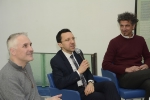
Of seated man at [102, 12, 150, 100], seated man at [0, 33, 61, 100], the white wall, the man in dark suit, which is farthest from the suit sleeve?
the white wall

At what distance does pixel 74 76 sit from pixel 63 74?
17cm

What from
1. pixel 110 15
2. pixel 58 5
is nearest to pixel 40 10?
pixel 58 5

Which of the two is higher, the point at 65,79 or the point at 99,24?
the point at 99,24

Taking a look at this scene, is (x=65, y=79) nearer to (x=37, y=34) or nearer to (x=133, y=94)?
(x=133, y=94)

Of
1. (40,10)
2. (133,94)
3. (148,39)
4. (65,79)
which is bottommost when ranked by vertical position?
(133,94)

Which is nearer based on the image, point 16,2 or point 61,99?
point 61,99

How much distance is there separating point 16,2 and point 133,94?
2.41 metres

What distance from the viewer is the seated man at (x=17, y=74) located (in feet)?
5.86

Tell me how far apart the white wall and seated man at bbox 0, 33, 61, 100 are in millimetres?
1669

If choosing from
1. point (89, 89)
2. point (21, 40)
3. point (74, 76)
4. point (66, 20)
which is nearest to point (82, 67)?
point (74, 76)

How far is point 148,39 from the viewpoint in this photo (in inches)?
135

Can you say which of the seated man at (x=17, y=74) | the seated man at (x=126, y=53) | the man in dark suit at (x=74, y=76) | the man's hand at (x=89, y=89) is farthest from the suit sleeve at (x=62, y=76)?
the seated man at (x=126, y=53)

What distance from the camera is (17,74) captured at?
1.90 metres

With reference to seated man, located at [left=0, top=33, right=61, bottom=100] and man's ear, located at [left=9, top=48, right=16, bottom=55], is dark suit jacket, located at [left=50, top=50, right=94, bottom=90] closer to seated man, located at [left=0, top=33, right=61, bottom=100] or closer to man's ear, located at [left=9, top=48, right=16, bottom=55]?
seated man, located at [left=0, top=33, right=61, bottom=100]
